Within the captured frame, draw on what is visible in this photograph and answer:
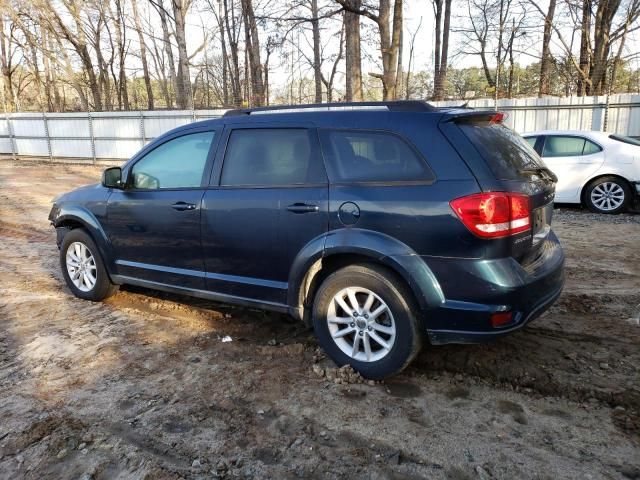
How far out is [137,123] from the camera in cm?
2008

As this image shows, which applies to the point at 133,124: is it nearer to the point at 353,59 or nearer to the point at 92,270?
the point at 353,59

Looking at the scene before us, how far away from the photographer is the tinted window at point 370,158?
10.5 feet

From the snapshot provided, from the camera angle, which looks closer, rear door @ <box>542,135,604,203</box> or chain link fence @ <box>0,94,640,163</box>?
rear door @ <box>542,135,604,203</box>

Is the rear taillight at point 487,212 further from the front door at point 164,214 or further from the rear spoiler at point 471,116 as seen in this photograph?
the front door at point 164,214

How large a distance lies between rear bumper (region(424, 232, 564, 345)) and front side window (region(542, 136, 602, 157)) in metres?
6.99

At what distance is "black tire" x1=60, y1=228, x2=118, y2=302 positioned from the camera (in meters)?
4.88

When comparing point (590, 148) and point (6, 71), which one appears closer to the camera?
point (590, 148)

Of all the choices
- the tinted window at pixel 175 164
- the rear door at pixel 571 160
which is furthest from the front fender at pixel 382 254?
the rear door at pixel 571 160

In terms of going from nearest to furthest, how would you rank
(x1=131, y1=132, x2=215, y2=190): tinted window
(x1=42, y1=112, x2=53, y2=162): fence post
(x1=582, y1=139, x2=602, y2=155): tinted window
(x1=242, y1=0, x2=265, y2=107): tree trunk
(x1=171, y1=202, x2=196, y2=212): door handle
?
(x1=171, y1=202, x2=196, y2=212): door handle, (x1=131, y1=132, x2=215, y2=190): tinted window, (x1=582, y1=139, x2=602, y2=155): tinted window, (x1=242, y1=0, x2=265, y2=107): tree trunk, (x1=42, y1=112, x2=53, y2=162): fence post

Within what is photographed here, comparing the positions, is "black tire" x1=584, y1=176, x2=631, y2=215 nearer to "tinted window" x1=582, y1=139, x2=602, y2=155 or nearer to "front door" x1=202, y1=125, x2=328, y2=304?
"tinted window" x1=582, y1=139, x2=602, y2=155

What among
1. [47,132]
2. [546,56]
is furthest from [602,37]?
[47,132]

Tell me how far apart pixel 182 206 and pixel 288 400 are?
5.91ft

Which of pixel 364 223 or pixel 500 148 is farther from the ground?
pixel 500 148

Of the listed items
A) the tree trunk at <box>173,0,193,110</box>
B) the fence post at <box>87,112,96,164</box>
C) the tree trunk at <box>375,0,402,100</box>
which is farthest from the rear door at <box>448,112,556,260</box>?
the fence post at <box>87,112,96,164</box>
